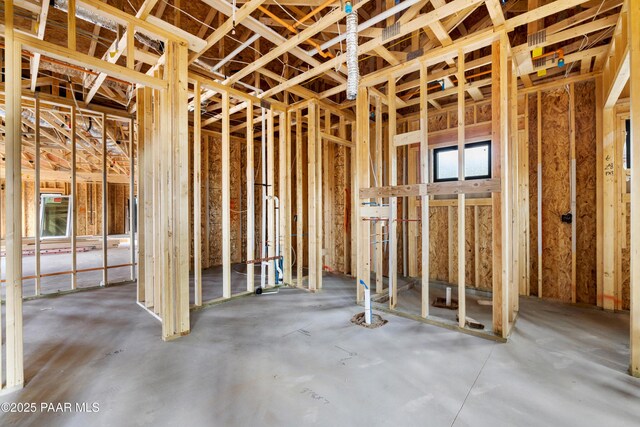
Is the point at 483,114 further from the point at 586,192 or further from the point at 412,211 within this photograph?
the point at 412,211

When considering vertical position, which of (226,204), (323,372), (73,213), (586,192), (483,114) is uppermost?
(483,114)

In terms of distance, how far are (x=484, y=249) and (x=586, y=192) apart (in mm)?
1530

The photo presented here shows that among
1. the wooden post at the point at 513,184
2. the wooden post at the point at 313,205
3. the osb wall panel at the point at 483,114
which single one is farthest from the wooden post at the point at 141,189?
the osb wall panel at the point at 483,114

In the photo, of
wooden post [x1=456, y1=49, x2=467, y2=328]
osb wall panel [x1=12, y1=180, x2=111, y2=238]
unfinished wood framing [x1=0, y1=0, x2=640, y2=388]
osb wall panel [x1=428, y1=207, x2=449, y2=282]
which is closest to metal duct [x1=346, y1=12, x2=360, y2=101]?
unfinished wood framing [x1=0, y1=0, x2=640, y2=388]

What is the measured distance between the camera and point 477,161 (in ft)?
15.5

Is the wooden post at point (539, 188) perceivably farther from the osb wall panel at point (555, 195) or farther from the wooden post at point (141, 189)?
the wooden post at point (141, 189)

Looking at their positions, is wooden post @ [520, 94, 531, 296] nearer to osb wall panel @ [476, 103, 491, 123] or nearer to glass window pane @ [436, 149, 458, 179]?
osb wall panel @ [476, 103, 491, 123]

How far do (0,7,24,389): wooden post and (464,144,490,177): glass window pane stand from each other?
5.44 meters

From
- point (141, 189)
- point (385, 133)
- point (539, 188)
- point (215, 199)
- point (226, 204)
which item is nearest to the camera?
point (141, 189)

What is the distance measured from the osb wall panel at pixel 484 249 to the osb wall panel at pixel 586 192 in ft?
3.54

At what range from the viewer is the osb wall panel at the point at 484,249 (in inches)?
181

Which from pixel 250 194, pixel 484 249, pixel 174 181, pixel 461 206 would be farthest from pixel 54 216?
pixel 484 249

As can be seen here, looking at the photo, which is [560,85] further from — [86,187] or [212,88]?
[86,187]

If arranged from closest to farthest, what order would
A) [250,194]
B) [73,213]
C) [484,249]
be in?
[250,194] → [73,213] → [484,249]
